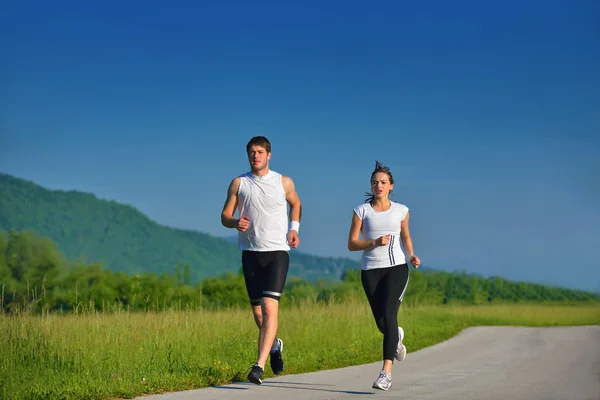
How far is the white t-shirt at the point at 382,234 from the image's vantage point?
9445 millimetres

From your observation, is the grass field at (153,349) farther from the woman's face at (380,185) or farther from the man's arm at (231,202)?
the woman's face at (380,185)

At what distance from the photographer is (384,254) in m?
9.45

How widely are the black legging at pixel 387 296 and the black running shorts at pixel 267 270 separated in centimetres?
98

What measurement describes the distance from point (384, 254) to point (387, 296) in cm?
49

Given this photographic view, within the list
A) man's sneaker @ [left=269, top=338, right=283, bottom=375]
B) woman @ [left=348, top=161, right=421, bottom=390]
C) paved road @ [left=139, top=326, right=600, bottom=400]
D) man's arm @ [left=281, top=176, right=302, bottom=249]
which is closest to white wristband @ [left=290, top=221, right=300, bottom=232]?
man's arm @ [left=281, top=176, right=302, bottom=249]

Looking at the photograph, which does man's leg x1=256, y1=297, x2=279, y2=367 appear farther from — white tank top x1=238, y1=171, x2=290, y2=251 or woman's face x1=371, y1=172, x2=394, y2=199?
woman's face x1=371, y1=172, x2=394, y2=199

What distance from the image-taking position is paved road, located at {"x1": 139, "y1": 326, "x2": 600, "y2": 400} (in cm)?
883

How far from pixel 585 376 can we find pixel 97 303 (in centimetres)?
3150

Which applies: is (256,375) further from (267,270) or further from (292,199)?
(292,199)

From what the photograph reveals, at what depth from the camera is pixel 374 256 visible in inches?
373

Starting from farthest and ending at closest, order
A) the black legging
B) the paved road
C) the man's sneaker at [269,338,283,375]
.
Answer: the man's sneaker at [269,338,283,375], the black legging, the paved road

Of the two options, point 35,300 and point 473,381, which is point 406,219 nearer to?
point 473,381

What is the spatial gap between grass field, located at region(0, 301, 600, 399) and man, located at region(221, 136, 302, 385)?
4.09 ft

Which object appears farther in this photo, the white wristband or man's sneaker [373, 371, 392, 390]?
the white wristband
